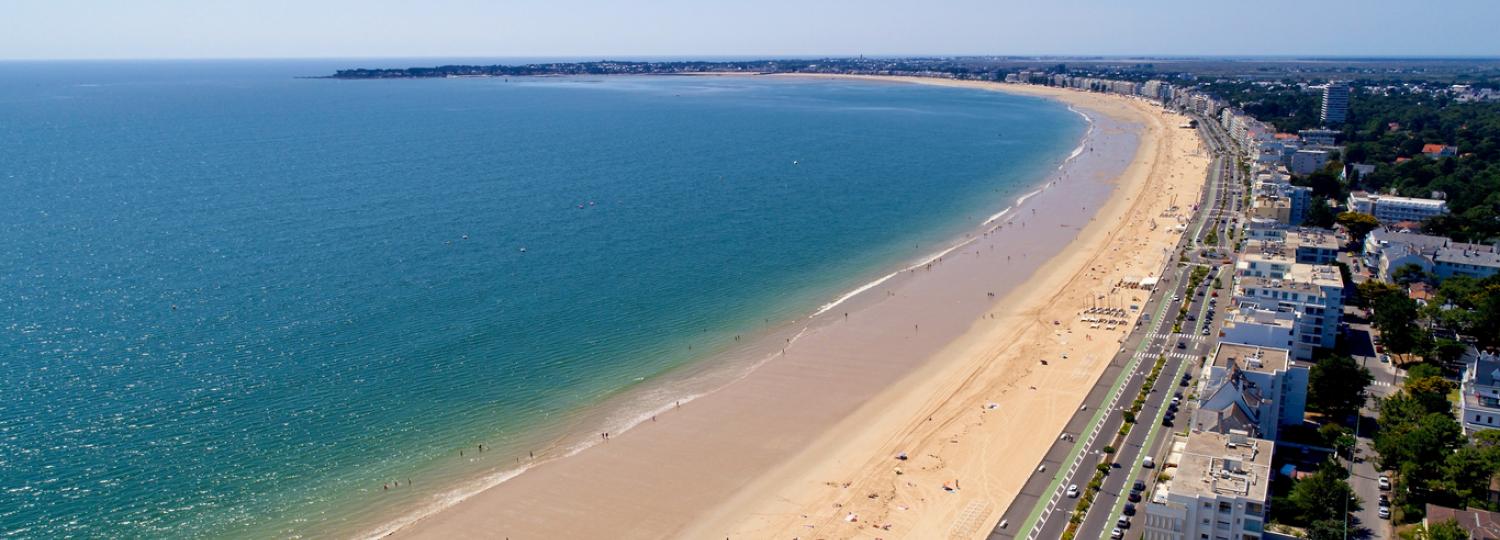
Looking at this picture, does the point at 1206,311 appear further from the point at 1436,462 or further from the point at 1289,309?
the point at 1436,462

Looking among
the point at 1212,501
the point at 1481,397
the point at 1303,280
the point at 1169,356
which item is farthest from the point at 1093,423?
the point at 1303,280

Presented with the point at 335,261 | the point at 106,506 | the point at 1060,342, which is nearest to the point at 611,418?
the point at 106,506

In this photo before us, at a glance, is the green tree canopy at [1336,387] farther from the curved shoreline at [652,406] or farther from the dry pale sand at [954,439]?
the curved shoreline at [652,406]

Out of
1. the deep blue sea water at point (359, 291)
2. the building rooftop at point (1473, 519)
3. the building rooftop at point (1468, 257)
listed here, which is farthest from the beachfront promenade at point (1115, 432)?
the deep blue sea water at point (359, 291)

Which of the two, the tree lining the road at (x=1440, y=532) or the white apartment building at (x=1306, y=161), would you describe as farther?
the white apartment building at (x=1306, y=161)

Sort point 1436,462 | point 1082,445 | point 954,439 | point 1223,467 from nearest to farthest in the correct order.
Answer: point 1223,467 < point 1436,462 < point 1082,445 < point 954,439

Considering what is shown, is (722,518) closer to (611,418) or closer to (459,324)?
(611,418)
